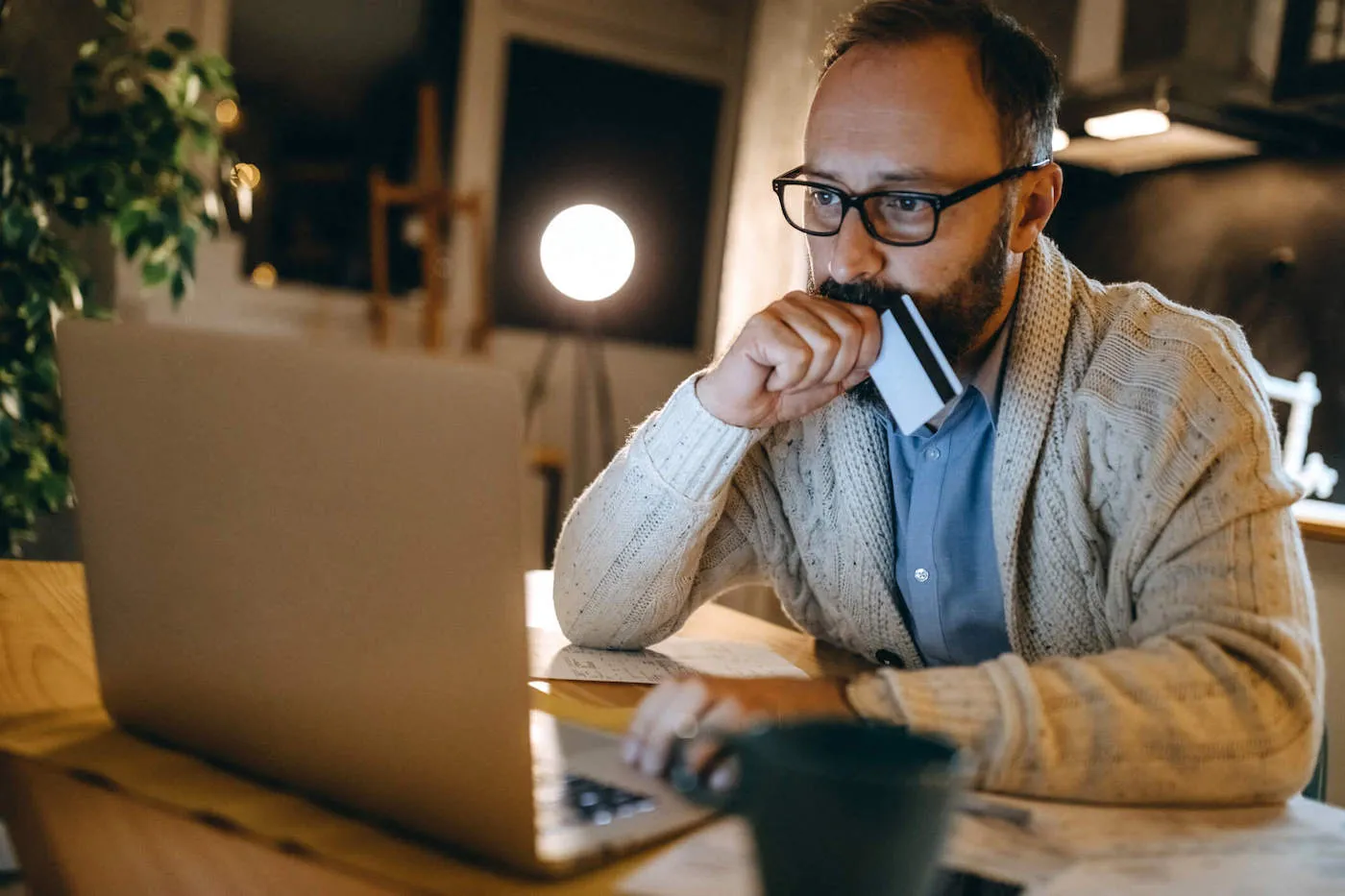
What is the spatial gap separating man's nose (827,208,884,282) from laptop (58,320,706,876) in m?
0.63

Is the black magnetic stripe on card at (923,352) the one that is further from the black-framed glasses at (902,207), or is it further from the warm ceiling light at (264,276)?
the warm ceiling light at (264,276)

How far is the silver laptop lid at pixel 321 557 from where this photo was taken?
497 millimetres

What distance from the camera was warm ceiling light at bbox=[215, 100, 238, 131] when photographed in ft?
11.5

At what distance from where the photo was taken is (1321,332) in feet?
7.23

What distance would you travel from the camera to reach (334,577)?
539mm

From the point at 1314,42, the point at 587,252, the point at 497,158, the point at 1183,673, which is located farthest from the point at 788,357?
→ the point at 497,158

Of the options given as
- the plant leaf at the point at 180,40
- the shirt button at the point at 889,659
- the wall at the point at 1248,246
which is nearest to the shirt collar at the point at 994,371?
the shirt button at the point at 889,659

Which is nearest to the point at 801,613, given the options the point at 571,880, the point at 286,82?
the point at 571,880

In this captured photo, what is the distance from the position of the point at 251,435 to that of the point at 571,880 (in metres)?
0.27

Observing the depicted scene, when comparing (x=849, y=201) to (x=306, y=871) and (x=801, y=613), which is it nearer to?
(x=801, y=613)

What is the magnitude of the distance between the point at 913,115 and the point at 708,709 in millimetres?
696

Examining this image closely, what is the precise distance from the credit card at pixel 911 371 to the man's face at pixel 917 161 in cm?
7

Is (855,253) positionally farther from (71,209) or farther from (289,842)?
(71,209)

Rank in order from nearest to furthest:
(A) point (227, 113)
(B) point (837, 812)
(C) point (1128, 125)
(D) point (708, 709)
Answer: (B) point (837, 812) → (D) point (708, 709) → (C) point (1128, 125) → (A) point (227, 113)
